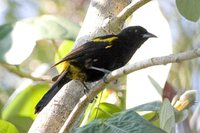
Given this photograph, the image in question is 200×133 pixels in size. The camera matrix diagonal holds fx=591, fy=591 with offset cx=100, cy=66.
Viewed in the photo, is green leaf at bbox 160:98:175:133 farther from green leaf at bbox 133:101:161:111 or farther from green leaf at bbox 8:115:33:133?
green leaf at bbox 8:115:33:133

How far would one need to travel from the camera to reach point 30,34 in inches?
72.0

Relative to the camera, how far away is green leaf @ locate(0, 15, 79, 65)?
176cm

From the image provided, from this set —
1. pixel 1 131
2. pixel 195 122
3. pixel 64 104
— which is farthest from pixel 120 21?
pixel 195 122

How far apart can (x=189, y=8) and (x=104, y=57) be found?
56 cm

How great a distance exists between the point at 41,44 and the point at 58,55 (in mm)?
1207

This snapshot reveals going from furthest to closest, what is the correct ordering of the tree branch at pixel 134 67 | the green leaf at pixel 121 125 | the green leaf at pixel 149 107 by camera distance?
A: the green leaf at pixel 149 107
the green leaf at pixel 121 125
the tree branch at pixel 134 67

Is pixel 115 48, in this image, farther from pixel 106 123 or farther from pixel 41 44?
pixel 41 44

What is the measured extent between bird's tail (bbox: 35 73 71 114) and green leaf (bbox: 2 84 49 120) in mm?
191

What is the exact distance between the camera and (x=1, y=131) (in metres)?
1.49

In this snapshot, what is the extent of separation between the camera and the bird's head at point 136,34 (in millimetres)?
1984

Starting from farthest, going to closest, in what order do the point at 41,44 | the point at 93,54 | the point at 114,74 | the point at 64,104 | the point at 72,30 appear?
1. the point at 41,44
2. the point at 93,54
3. the point at 72,30
4. the point at 64,104
5. the point at 114,74

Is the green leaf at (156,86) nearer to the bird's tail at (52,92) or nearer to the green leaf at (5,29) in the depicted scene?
the bird's tail at (52,92)

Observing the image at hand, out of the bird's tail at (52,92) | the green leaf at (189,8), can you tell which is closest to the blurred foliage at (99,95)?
the green leaf at (189,8)

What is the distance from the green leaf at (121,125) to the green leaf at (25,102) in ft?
2.04
